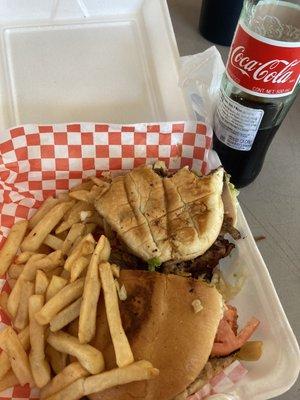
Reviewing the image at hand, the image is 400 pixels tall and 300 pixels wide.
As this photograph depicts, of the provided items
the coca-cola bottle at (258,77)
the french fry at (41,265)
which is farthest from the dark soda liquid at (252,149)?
the french fry at (41,265)

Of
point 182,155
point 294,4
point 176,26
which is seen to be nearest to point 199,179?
point 182,155

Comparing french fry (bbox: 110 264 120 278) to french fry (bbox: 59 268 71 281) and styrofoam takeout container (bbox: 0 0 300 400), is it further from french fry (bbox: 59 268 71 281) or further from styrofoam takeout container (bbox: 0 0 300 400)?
styrofoam takeout container (bbox: 0 0 300 400)

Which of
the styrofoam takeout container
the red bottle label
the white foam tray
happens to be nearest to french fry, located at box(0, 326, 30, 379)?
the styrofoam takeout container

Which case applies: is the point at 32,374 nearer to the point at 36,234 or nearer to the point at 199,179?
the point at 36,234

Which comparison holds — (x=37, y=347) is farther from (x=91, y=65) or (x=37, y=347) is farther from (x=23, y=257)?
(x=91, y=65)

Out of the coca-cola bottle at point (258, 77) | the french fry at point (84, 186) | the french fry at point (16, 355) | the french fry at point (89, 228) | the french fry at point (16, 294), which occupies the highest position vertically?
the coca-cola bottle at point (258, 77)

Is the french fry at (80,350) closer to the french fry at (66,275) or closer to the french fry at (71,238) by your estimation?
the french fry at (66,275)
